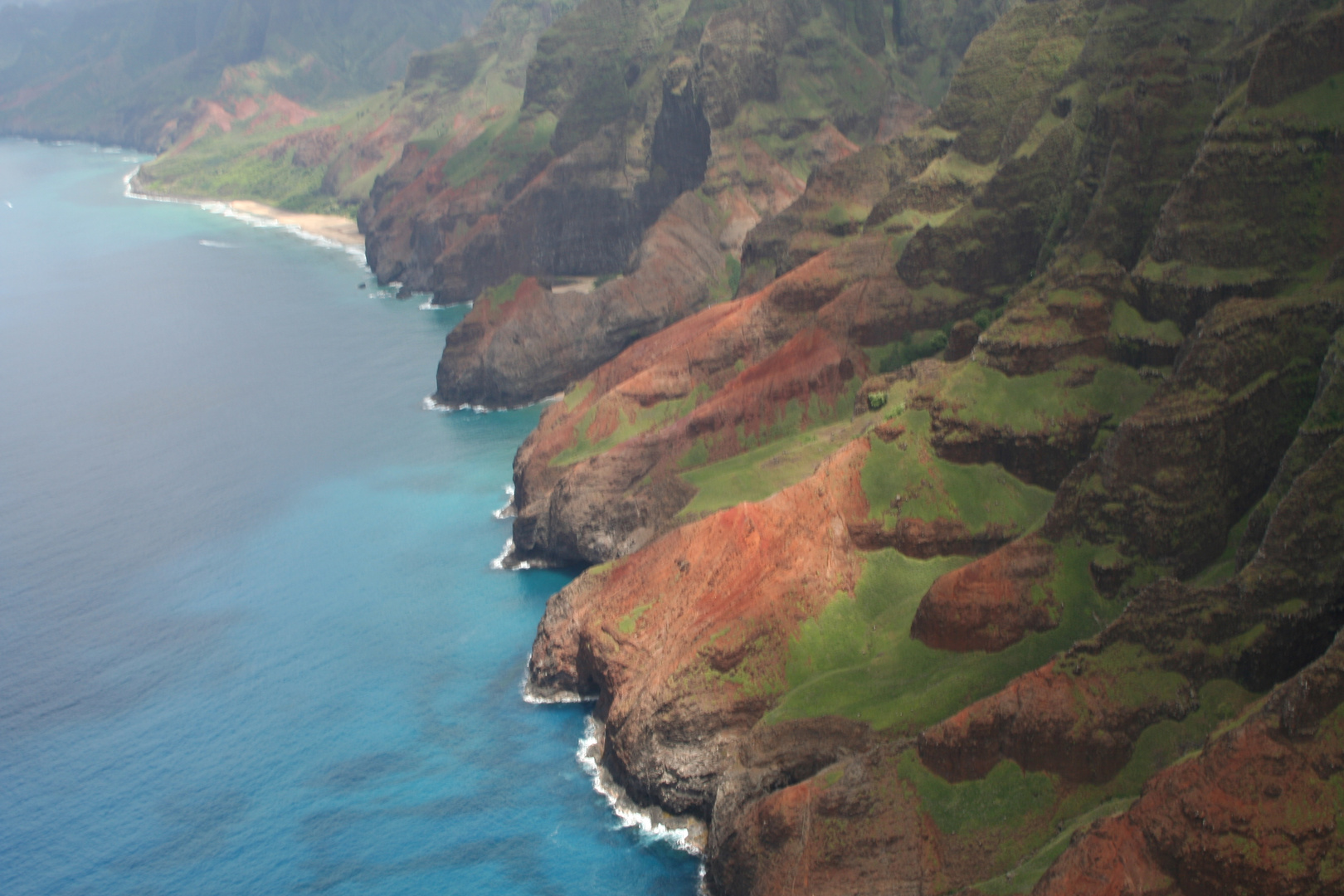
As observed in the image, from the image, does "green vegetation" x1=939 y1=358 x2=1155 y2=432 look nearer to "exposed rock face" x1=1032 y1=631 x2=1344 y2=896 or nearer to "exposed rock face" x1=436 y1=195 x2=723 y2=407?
"exposed rock face" x1=1032 y1=631 x2=1344 y2=896

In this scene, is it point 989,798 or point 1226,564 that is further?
point 1226,564

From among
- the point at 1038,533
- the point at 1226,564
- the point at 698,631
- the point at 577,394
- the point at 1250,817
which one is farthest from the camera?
the point at 577,394

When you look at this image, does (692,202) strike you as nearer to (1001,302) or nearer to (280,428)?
(280,428)

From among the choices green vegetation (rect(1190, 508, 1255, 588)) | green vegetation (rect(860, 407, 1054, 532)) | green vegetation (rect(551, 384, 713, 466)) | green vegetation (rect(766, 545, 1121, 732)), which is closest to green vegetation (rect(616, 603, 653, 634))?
green vegetation (rect(766, 545, 1121, 732))

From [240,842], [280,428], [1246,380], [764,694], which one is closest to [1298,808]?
[1246,380]

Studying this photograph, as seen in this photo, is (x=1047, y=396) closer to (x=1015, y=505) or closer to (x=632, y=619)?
(x=1015, y=505)

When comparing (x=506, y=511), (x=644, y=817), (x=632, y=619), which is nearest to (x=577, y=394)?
(x=506, y=511)

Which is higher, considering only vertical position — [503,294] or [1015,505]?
[1015,505]
